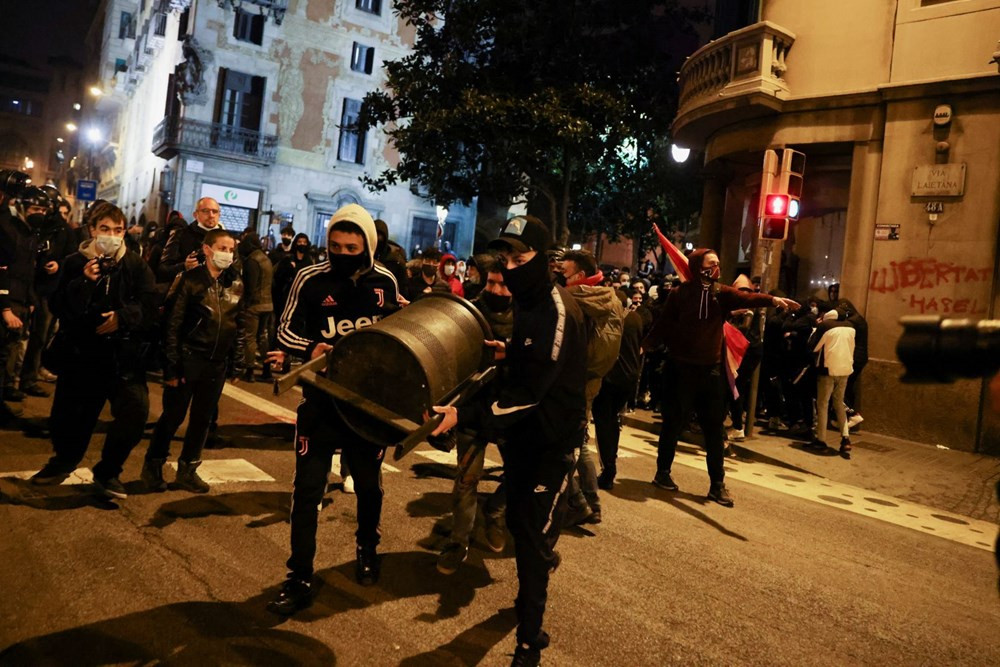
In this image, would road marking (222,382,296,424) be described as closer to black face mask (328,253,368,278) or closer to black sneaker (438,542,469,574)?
black sneaker (438,542,469,574)

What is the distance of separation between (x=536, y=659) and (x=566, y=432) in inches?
40.7

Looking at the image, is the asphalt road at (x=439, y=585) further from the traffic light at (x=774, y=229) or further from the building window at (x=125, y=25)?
the building window at (x=125, y=25)

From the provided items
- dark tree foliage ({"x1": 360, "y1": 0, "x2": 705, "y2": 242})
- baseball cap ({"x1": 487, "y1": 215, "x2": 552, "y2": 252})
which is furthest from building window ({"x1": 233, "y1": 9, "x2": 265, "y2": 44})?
baseball cap ({"x1": 487, "y1": 215, "x2": 552, "y2": 252})

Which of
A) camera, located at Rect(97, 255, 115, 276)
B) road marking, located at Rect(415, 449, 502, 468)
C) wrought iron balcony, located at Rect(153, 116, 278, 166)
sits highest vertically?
wrought iron balcony, located at Rect(153, 116, 278, 166)

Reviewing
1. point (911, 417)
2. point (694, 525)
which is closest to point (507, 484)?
point (694, 525)

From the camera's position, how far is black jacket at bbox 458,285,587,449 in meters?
3.55

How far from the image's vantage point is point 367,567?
425cm

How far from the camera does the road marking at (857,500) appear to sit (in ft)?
22.8

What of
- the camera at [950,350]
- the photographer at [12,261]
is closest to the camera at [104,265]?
the photographer at [12,261]

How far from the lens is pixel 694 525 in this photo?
6.06 m

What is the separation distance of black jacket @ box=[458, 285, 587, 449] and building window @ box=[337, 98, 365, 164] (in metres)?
31.1

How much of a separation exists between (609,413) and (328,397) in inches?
125

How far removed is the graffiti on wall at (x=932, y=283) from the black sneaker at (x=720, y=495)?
551cm

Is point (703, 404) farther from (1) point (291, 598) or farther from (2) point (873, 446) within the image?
(2) point (873, 446)
